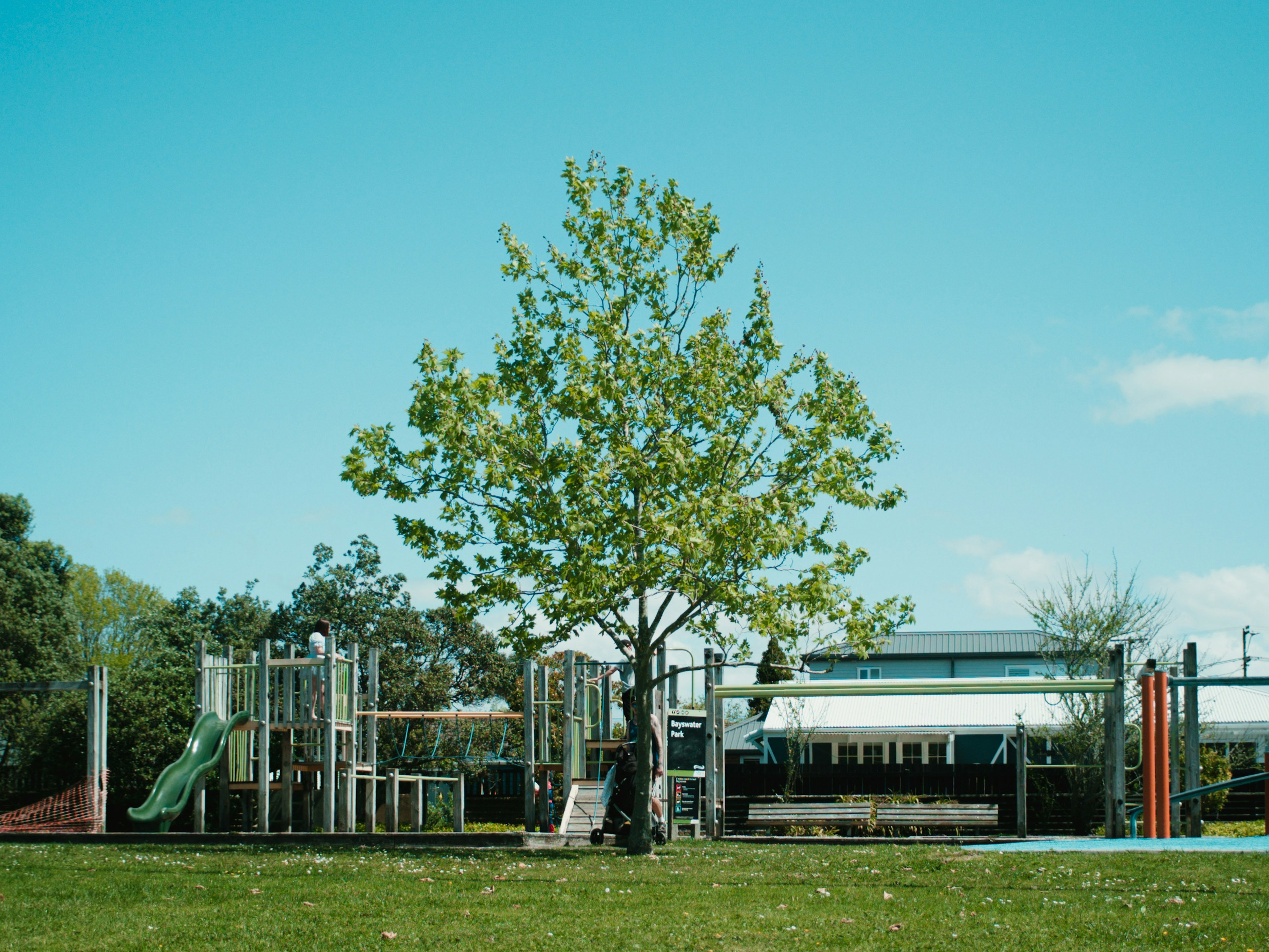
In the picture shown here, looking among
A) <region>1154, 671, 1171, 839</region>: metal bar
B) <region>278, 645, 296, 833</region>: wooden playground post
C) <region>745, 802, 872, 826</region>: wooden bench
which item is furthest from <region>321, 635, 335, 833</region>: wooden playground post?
<region>1154, 671, 1171, 839</region>: metal bar

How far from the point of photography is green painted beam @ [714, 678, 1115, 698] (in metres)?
18.9

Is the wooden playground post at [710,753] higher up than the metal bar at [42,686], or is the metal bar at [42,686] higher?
the metal bar at [42,686]

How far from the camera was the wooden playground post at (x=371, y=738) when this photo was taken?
21859 millimetres

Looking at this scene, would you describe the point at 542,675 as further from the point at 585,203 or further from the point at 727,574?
the point at 585,203

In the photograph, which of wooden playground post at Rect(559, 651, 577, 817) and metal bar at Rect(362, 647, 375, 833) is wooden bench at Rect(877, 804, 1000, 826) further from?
metal bar at Rect(362, 647, 375, 833)

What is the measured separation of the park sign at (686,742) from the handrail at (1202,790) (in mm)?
→ 6832

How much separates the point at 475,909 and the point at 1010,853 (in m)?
7.51

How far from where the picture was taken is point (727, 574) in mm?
15445

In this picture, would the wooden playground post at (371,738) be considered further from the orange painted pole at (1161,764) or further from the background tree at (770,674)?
the background tree at (770,674)

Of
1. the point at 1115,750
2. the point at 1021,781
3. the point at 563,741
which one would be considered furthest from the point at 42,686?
the point at 1115,750

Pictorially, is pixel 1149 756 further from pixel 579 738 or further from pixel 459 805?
pixel 459 805

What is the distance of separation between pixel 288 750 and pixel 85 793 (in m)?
3.40

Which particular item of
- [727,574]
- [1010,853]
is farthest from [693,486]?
[1010,853]

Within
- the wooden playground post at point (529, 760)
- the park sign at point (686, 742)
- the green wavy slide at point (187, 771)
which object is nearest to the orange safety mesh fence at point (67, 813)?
the green wavy slide at point (187, 771)
